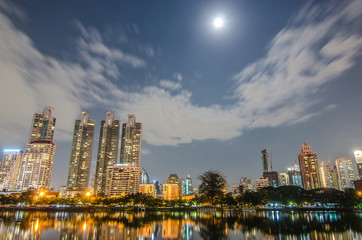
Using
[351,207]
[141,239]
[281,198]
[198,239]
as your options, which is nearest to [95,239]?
[141,239]

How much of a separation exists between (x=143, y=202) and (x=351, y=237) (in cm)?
11583

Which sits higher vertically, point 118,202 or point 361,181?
point 361,181

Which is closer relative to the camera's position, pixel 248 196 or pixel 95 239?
pixel 95 239

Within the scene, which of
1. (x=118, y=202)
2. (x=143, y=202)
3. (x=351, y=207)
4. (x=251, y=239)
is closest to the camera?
(x=251, y=239)

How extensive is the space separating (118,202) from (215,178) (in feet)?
290

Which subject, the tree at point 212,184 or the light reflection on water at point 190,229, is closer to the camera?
the light reflection on water at point 190,229

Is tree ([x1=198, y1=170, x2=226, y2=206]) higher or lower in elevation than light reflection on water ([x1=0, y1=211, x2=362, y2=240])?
higher

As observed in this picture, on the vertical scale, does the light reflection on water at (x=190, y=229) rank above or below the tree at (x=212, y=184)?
below

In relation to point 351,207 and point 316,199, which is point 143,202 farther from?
point 351,207

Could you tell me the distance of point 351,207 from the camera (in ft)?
334

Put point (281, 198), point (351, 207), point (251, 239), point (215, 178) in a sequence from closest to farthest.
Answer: point (251, 239) → point (215, 178) → point (351, 207) → point (281, 198)

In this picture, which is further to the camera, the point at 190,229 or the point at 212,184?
the point at 212,184

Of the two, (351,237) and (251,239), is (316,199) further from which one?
(251,239)

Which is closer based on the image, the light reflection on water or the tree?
the light reflection on water
